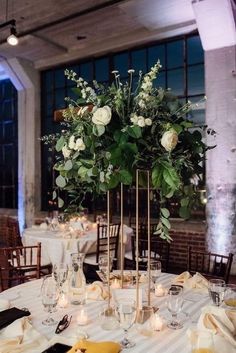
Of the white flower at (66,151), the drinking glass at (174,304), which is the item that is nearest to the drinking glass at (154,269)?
the drinking glass at (174,304)

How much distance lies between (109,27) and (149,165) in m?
5.64

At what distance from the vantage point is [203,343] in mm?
A: 1465

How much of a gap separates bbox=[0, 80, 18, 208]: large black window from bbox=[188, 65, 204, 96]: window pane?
484cm

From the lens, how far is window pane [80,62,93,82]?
8.21 metres

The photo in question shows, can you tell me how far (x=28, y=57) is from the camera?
8.55 meters

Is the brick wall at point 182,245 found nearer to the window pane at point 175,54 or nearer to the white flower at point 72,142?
the window pane at point 175,54

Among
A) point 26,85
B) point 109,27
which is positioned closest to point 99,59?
point 109,27

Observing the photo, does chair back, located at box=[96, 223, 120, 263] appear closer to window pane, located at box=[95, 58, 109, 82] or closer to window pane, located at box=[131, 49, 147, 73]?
window pane, located at box=[131, 49, 147, 73]

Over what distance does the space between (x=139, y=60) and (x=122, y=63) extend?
43 centimetres

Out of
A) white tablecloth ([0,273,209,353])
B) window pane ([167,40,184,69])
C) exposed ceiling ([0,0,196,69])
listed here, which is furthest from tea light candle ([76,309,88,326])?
window pane ([167,40,184,69])

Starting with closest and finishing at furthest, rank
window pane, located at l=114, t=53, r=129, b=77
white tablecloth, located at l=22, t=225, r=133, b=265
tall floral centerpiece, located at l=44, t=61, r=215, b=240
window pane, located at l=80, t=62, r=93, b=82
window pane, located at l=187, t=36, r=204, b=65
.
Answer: tall floral centerpiece, located at l=44, t=61, r=215, b=240, white tablecloth, located at l=22, t=225, r=133, b=265, window pane, located at l=187, t=36, r=204, b=65, window pane, located at l=114, t=53, r=129, b=77, window pane, located at l=80, t=62, r=93, b=82

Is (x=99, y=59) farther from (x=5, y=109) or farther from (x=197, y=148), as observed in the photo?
(x=197, y=148)

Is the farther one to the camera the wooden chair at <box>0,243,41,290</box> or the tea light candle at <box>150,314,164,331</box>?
the wooden chair at <box>0,243,41,290</box>

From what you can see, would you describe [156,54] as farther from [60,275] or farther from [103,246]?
[60,275]
